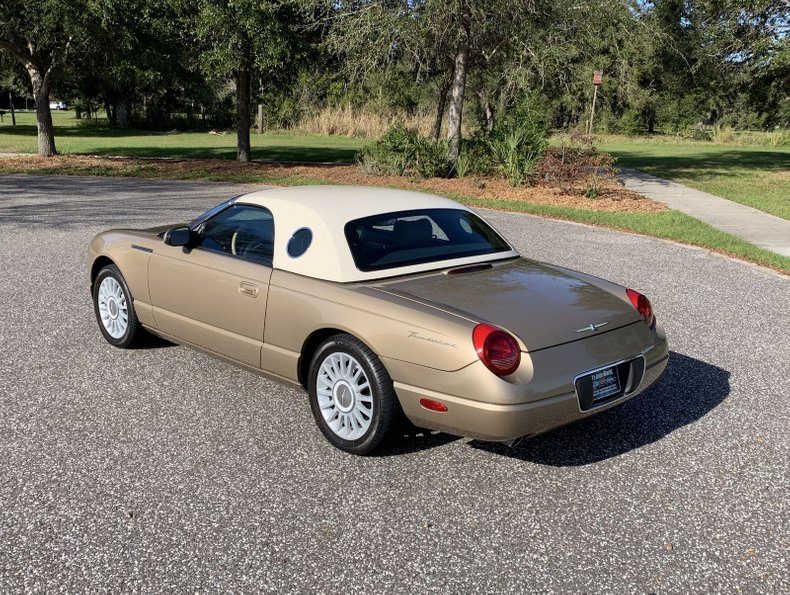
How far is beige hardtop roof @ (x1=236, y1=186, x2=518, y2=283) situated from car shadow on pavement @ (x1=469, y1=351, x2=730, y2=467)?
121 centimetres

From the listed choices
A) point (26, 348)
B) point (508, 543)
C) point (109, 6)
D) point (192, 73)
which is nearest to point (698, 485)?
point (508, 543)

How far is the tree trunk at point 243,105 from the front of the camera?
21.8 meters

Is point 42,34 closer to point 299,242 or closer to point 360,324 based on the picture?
point 299,242

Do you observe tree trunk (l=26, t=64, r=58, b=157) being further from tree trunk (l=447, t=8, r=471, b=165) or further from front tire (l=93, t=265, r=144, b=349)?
front tire (l=93, t=265, r=144, b=349)

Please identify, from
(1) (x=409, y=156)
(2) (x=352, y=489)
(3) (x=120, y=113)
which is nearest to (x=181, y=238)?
(2) (x=352, y=489)

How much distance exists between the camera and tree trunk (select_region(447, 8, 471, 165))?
17731 millimetres

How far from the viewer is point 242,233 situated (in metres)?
4.96

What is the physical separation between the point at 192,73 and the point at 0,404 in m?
20.1

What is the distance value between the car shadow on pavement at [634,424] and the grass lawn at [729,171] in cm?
1132

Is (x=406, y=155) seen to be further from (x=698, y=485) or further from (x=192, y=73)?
(x=698, y=485)

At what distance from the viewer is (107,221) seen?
12.6 m

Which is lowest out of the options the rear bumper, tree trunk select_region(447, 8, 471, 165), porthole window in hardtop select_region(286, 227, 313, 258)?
the rear bumper

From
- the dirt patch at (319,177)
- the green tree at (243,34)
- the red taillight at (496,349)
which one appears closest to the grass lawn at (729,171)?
the dirt patch at (319,177)

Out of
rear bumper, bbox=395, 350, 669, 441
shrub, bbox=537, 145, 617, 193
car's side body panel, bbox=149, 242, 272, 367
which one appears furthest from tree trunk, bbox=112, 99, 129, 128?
rear bumper, bbox=395, 350, 669, 441
